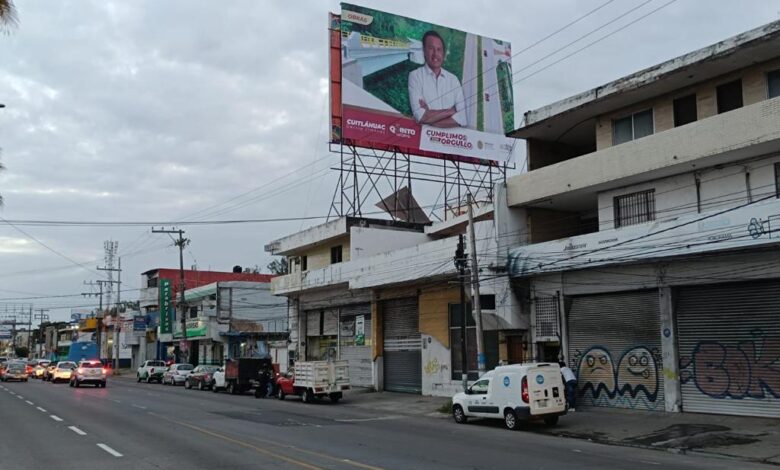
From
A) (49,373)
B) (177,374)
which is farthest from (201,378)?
(49,373)

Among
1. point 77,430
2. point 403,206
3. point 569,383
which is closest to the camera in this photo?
point 77,430

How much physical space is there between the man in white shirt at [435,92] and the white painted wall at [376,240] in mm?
6128

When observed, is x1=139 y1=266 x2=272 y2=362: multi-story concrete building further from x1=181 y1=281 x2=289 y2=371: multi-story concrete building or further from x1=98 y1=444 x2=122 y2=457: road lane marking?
x1=98 y1=444 x2=122 y2=457: road lane marking

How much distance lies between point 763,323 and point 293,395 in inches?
829

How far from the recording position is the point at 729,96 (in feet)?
72.4

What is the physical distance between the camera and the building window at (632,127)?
24469mm

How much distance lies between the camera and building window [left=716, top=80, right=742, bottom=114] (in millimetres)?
21828

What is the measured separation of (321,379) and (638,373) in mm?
13498

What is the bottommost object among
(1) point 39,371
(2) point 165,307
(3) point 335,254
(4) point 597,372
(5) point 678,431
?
(1) point 39,371

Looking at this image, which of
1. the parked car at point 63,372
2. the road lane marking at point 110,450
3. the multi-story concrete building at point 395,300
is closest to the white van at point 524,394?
the multi-story concrete building at point 395,300

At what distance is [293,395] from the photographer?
3400cm

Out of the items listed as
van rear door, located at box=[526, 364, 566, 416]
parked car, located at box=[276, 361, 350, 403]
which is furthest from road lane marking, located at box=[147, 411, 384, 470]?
parked car, located at box=[276, 361, 350, 403]

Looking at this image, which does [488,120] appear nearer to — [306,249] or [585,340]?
[306,249]

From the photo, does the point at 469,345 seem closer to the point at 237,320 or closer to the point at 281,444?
the point at 281,444
